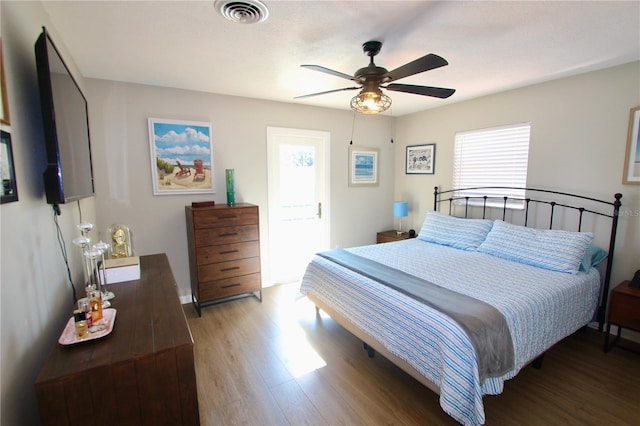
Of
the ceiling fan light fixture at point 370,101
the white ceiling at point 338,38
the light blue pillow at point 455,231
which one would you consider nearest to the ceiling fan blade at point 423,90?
the ceiling fan light fixture at point 370,101

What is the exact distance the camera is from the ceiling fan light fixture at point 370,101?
2.12 metres

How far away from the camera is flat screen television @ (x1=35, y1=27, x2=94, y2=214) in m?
1.25

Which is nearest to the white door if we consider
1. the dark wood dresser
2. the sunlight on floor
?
the sunlight on floor

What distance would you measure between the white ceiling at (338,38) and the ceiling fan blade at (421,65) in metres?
0.28

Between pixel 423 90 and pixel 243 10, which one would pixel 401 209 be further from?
pixel 243 10

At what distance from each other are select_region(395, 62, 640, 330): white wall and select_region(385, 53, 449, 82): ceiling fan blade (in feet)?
6.58

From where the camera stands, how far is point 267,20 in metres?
1.79

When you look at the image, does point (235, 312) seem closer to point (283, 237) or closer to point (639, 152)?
point (283, 237)

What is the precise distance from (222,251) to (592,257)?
3448 mm

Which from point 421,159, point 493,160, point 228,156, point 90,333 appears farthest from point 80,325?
point 421,159

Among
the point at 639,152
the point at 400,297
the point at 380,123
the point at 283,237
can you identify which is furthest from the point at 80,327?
the point at 380,123

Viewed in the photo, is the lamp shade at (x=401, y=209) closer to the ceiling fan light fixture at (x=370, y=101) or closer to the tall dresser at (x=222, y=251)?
the tall dresser at (x=222, y=251)

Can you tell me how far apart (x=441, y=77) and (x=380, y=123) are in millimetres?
1768

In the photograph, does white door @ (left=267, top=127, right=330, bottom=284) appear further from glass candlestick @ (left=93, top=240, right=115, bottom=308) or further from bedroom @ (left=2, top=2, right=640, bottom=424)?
glass candlestick @ (left=93, top=240, right=115, bottom=308)
